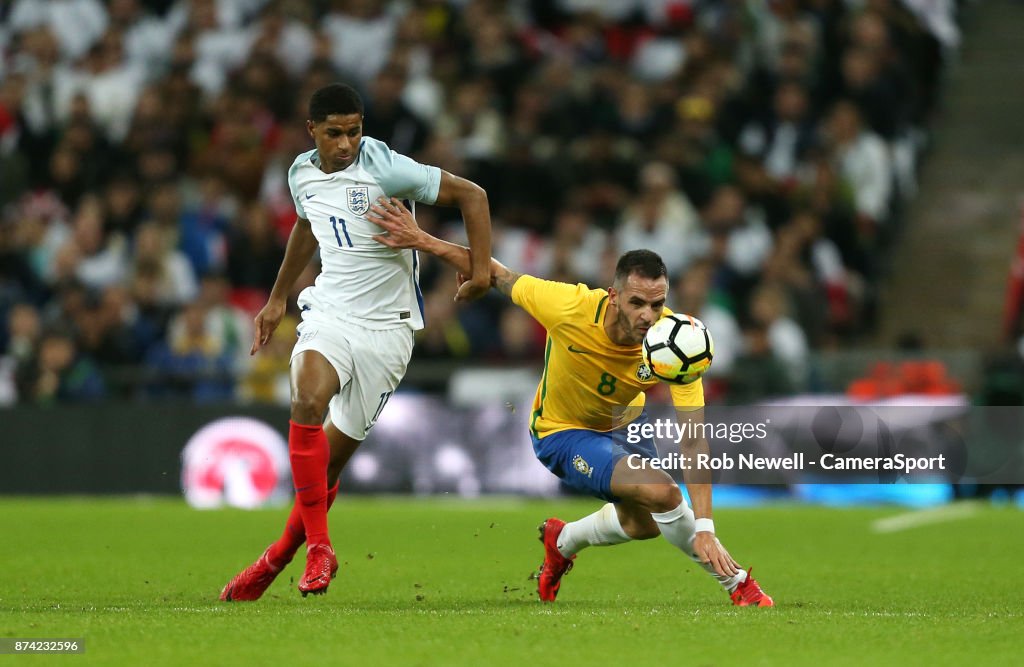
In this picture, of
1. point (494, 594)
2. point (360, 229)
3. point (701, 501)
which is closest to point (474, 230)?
point (360, 229)

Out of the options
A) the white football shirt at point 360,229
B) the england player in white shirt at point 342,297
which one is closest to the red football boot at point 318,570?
the england player in white shirt at point 342,297

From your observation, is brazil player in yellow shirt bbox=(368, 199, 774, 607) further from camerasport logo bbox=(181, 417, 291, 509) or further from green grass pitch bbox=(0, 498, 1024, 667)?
camerasport logo bbox=(181, 417, 291, 509)

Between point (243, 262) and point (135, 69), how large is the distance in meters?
3.60

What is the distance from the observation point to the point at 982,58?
20.9m

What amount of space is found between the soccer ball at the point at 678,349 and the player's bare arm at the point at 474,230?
3.29 feet

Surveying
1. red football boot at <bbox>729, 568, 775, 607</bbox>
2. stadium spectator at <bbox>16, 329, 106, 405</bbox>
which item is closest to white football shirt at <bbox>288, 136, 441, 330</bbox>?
A: red football boot at <bbox>729, 568, 775, 607</bbox>

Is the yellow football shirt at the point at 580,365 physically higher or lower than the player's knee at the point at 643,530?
higher

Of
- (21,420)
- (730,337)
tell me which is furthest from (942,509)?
(21,420)

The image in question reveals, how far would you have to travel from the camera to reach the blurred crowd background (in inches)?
637

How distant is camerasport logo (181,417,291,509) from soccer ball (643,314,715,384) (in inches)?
341

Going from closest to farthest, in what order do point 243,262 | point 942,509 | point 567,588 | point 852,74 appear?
point 567,588 → point 942,509 → point 243,262 → point 852,74

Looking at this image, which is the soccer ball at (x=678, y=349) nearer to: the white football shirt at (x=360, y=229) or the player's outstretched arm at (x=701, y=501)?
the player's outstretched arm at (x=701, y=501)

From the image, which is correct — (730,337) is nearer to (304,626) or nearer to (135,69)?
(135,69)

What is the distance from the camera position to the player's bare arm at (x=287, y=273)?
8367mm
